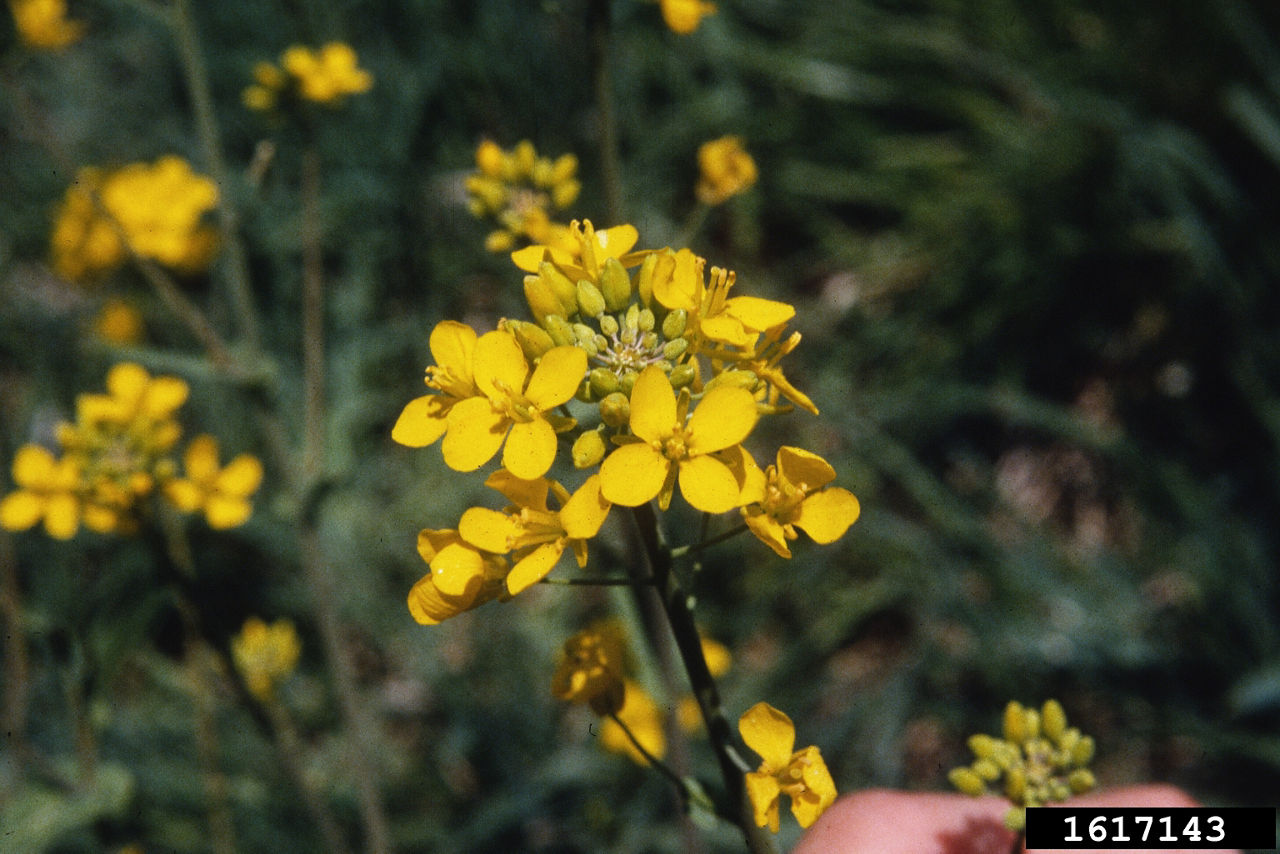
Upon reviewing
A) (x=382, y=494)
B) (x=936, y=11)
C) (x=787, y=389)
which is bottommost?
(x=787, y=389)

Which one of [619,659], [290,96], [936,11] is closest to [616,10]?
[290,96]

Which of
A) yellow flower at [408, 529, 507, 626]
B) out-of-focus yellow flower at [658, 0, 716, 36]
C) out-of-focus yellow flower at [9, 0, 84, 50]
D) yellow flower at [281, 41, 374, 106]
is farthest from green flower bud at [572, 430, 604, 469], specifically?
Result: out-of-focus yellow flower at [9, 0, 84, 50]

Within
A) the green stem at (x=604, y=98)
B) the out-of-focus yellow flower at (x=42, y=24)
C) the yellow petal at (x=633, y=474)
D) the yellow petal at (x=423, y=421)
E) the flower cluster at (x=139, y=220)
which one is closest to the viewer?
the yellow petal at (x=633, y=474)

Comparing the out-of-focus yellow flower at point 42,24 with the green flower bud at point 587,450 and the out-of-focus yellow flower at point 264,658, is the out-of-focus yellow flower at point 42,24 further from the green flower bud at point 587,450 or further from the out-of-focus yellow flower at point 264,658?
the green flower bud at point 587,450

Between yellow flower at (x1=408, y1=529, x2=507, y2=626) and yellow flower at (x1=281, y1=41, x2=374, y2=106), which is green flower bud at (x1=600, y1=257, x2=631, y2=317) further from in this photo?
yellow flower at (x1=281, y1=41, x2=374, y2=106)

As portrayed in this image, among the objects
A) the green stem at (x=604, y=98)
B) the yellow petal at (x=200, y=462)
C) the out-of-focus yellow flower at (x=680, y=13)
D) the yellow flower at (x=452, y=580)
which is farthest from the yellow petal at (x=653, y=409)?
the yellow petal at (x=200, y=462)

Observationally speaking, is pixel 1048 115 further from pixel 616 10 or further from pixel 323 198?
pixel 323 198
